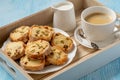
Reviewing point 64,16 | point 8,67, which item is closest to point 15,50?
point 8,67

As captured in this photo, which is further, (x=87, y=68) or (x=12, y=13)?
(x=12, y=13)

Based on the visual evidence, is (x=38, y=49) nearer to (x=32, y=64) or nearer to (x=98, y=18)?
(x=32, y=64)

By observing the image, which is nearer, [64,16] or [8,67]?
[8,67]

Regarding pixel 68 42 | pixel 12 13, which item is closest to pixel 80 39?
pixel 68 42

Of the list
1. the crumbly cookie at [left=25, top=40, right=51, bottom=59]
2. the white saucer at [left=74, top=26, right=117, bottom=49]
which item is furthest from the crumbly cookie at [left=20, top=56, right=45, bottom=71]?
the white saucer at [left=74, top=26, right=117, bottom=49]

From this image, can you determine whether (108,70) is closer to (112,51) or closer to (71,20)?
(112,51)

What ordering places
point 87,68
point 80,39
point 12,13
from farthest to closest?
point 12,13 → point 80,39 → point 87,68

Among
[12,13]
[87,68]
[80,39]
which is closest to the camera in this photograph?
[87,68]

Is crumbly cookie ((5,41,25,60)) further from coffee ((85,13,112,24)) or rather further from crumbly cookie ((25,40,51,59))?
coffee ((85,13,112,24))
